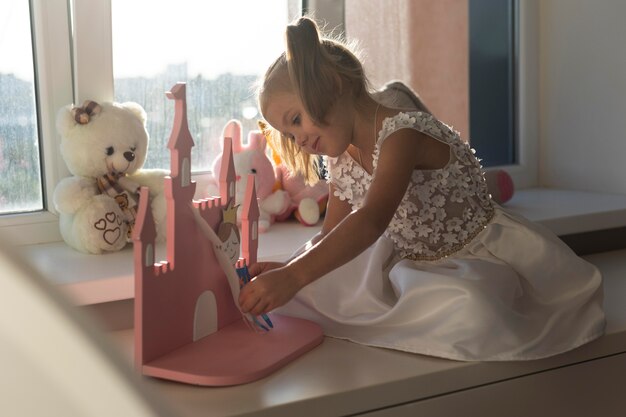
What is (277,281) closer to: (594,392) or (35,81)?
(594,392)

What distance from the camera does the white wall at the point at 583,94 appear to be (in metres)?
2.10

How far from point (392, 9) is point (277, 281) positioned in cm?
91

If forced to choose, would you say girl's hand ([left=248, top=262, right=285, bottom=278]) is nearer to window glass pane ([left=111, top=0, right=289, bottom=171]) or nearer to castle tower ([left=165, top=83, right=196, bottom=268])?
castle tower ([left=165, top=83, right=196, bottom=268])

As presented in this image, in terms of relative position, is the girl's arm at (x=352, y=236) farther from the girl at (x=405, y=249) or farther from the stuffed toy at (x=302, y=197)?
the stuffed toy at (x=302, y=197)

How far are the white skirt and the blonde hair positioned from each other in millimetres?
275

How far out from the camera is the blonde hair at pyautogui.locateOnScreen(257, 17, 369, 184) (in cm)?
121

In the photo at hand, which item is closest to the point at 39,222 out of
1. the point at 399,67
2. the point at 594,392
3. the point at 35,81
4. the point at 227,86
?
the point at 35,81

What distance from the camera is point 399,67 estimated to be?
71.3 inches

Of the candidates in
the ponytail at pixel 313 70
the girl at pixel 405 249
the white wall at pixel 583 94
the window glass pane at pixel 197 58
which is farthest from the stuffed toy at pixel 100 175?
the white wall at pixel 583 94

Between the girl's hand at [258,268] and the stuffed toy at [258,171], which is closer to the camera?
the girl's hand at [258,268]

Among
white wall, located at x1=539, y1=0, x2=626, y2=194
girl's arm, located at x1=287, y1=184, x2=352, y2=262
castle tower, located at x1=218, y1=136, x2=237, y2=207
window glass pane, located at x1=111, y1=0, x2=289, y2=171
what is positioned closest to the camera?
castle tower, located at x1=218, y1=136, x2=237, y2=207

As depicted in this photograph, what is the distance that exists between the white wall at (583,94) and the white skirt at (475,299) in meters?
0.91

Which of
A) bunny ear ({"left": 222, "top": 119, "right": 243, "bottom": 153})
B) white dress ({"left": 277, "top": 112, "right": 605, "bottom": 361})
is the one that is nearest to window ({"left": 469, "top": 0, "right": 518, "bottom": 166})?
bunny ear ({"left": 222, "top": 119, "right": 243, "bottom": 153})

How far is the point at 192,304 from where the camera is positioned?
113 centimetres
